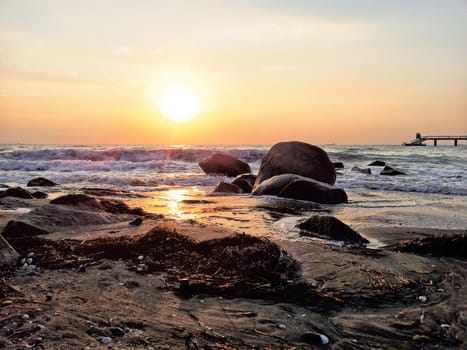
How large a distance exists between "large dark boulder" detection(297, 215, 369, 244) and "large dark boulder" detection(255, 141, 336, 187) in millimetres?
5539

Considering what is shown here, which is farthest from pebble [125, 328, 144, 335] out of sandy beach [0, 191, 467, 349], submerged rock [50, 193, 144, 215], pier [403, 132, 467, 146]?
pier [403, 132, 467, 146]

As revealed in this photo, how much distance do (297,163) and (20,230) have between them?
7.35 metres

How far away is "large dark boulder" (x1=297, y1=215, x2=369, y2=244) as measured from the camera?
16.5 feet

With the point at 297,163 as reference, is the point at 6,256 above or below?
below

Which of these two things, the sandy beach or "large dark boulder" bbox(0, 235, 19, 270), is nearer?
the sandy beach

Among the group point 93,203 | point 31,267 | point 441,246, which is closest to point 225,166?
point 93,203

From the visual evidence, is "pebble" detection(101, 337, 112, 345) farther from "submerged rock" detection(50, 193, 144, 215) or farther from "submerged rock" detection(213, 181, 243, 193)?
"submerged rock" detection(213, 181, 243, 193)

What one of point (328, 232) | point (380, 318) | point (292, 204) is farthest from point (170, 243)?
point (292, 204)

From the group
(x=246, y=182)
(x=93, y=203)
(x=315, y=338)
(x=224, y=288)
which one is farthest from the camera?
(x=246, y=182)

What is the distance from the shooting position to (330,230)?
17.1ft

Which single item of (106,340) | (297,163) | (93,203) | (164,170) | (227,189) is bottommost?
(164,170)

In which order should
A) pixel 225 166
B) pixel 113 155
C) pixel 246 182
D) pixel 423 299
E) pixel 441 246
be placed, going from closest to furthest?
1. pixel 423 299
2. pixel 441 246
3. pixel 246 182
4. pixel 225 166
5. pixel 113 155

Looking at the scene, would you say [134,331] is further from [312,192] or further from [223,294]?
[312,192]

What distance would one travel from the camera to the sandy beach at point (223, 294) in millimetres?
2361
